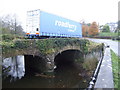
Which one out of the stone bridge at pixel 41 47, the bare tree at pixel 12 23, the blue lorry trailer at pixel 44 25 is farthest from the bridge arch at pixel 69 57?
the bare tree at pixel 12 23

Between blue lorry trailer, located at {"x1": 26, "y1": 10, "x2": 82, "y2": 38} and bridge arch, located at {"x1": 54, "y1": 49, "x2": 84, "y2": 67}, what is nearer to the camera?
blue lorry trailer, located at {"x1": 26, "y1": 10, "x2": 82, "y2": 38}

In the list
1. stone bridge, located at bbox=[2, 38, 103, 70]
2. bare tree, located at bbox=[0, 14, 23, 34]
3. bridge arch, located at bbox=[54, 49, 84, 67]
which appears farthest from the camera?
bare tree, located at bbox=[0, 14, 23, 34]

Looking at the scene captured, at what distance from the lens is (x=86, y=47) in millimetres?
18047

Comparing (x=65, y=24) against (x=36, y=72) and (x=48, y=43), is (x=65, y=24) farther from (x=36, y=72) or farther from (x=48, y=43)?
(x=36, y=72)

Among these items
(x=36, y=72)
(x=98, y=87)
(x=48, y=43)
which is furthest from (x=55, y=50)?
(x=98, y=87)

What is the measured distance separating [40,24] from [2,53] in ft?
20.0

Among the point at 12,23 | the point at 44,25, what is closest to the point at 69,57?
the point at 44,25

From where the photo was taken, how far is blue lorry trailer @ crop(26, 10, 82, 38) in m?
13.2

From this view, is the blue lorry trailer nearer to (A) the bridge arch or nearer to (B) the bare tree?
(A) the bridge arch

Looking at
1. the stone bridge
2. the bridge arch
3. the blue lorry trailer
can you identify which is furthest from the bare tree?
the stone bridge

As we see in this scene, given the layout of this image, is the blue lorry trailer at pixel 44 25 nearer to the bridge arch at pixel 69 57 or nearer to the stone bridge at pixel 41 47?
the stone bridge at pixel 41 47

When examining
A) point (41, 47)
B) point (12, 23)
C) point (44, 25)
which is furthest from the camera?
point (12, 23)

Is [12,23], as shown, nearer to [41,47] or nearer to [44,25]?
[44,25]

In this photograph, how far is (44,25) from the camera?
546 inches
